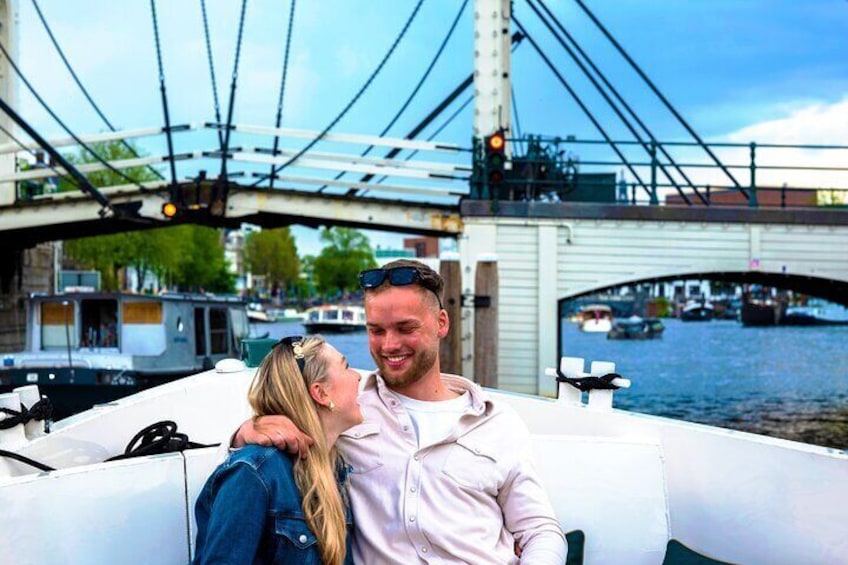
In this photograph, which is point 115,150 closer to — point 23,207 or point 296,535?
point 23,207

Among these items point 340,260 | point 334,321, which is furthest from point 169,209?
point 340,260

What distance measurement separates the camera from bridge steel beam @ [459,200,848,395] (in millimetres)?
13391

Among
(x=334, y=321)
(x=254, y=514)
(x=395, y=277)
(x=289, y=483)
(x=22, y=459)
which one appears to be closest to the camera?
(x=254, y=514)

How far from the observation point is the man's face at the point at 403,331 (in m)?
2.98

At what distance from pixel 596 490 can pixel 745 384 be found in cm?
2465

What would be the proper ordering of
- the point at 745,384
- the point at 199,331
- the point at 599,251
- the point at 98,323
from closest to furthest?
the point at 599,251 → the point at 98,323 → the point at 199,331 → the point at 745,384

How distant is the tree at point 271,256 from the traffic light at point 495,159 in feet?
304

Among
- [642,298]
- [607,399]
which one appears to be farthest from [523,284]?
[642,298]

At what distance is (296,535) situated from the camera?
7.73 ft

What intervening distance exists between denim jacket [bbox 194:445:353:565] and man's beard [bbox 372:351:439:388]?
0.68 meters

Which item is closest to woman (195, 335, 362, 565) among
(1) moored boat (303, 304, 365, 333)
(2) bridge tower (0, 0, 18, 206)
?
(2) bridge tower (0, 0, 18, 206)

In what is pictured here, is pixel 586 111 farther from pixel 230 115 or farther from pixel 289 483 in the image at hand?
pixel 289 483

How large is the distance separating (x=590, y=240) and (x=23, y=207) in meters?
10.4

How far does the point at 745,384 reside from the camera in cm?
2669
